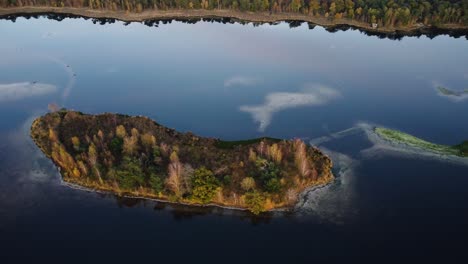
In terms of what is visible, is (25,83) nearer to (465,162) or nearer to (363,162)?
(363,162)

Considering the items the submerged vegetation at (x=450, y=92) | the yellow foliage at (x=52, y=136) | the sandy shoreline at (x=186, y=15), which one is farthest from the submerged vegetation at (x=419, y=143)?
the sandy shoreline at (x=186, y=15)

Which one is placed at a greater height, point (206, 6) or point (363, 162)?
point (206, 6)

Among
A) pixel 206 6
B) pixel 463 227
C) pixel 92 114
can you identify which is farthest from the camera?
pixel 206 6

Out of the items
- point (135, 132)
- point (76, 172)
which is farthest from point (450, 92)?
point (76, 172)

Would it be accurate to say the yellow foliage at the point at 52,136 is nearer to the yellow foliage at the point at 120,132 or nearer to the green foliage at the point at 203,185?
the yellow foliage at the point at 120,132

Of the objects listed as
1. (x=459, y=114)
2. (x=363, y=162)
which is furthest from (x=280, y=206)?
(x=459, y=114)

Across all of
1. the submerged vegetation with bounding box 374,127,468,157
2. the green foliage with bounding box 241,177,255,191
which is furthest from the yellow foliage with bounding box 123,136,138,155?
the submerged vegetation with bounding box 374,127,468,157

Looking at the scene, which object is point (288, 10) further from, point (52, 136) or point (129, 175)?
point (129, 175)
